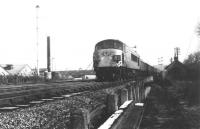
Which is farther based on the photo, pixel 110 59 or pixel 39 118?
pixel 110 59

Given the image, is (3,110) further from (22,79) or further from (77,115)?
(22,79)

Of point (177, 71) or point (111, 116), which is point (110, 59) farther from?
point (177, 71)

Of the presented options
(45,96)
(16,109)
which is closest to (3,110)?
(16,109)

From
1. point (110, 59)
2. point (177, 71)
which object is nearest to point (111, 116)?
point (110, 59)

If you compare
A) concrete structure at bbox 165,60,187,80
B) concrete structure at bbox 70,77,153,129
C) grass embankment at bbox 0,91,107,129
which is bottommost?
grass embankment at bbox 0,91,107,129

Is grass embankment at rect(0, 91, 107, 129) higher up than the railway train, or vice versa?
the railway train

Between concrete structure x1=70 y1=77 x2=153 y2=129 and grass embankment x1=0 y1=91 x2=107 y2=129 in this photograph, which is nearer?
concrete structure x1=70 y1=77 x2=153 y2=129

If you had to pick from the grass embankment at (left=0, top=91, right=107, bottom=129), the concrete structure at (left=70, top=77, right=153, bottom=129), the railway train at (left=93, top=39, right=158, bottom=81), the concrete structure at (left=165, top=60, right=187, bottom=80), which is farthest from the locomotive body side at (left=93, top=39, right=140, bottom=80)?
the concrete structure at (left=165, top=60, right=187, bottom=80)

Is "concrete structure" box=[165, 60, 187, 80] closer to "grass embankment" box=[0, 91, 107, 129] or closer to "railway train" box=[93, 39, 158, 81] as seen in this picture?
"railway train" box=[93, 39, 158, 81]

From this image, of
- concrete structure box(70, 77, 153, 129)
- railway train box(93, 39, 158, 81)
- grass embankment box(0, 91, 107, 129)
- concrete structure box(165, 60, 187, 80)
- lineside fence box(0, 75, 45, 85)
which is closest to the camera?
concrete structure box(70, 77, 153, 129)

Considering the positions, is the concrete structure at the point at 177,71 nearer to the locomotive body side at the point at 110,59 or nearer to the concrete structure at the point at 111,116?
the locomotive body side at the point at 110,59

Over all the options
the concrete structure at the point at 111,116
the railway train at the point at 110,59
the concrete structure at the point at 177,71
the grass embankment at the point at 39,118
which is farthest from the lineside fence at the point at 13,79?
the concrete structure at the point at 177,71

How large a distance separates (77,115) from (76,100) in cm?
721

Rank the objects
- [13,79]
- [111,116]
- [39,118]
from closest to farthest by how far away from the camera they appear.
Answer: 1. [111,116]
2. [39,118]
3. [13,79]
